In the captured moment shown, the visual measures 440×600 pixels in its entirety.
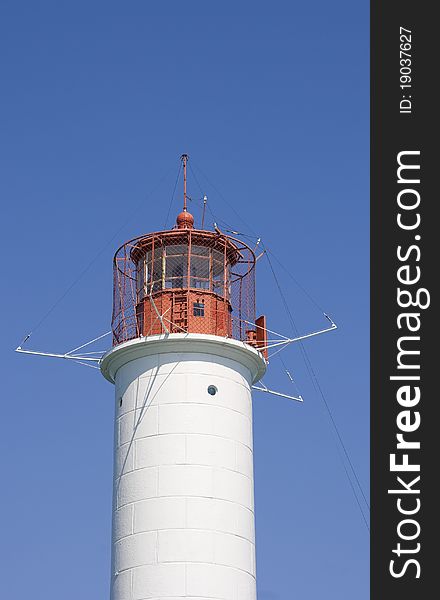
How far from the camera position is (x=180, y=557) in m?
26.3

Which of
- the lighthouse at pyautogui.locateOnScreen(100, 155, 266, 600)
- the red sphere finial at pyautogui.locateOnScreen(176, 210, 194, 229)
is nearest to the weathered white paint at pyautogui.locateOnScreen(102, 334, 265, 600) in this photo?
the lighthouse at pyautogui.locateOnScreen(100, 155, 266, 600)

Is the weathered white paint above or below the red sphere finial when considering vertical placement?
below

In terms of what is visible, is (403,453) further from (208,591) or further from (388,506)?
(208,591)

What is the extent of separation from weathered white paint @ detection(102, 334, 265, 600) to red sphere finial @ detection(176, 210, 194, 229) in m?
3.01

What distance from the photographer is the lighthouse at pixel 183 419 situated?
26547 mm

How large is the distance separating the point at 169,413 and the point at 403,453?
565cm

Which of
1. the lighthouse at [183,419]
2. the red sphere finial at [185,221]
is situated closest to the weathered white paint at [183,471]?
the lighthouse at [183,419]

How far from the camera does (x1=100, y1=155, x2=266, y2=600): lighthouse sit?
1045 inches

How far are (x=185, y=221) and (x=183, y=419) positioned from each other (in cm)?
501

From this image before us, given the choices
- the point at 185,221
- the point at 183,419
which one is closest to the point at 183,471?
the point at 183,419

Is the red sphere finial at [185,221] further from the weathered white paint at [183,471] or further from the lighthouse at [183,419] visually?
the weathered white paint at [183,471]

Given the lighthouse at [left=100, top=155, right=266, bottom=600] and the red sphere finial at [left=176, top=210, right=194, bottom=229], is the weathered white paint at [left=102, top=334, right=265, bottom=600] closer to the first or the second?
the lighthouse at [left=100, top=155, right=266, bottom=600]

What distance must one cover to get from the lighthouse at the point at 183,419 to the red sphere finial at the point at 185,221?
2 cm

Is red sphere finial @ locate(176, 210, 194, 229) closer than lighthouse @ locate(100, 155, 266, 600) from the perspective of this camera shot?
No
